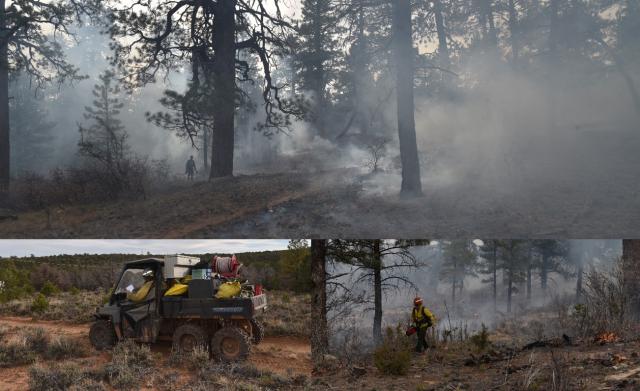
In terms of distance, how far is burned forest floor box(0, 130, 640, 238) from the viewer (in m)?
8.58

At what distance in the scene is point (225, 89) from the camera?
9.34m

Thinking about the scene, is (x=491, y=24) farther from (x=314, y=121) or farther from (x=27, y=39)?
(x=27, y=39)

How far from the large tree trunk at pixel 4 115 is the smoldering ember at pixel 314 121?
3cm

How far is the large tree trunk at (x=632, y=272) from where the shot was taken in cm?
905

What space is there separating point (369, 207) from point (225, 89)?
11.4 feet

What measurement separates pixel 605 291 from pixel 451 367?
361cm

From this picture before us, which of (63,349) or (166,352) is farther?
(166,352)

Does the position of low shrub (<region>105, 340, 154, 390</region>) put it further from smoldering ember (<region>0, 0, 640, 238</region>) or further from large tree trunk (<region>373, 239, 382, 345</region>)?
large tree trunk (<region>373, 239, 382, 345</region>)

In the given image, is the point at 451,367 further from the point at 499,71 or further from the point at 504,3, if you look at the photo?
the point at 504,3

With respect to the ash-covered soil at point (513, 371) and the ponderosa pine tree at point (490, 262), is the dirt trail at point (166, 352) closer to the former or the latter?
the ash-covered soil at point (513, 371)

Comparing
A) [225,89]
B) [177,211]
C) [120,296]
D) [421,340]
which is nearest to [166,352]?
[120,296]

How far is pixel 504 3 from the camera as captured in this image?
32.4 ft

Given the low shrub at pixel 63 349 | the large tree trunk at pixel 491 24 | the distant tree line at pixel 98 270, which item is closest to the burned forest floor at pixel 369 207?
the distant tree line at pixel 98 270

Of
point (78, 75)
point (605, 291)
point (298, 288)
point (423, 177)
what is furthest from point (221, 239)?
point (605, 291)
